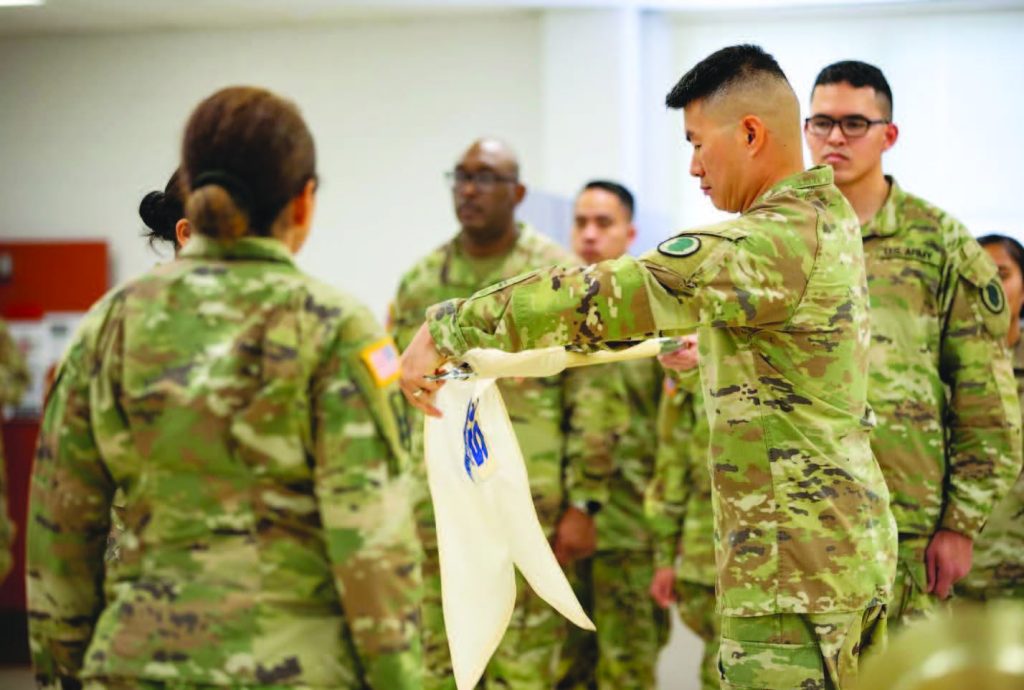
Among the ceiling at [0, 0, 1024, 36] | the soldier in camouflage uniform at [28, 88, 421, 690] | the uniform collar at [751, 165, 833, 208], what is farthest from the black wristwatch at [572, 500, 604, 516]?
the ceiling at [0, 0, 1024, 36]

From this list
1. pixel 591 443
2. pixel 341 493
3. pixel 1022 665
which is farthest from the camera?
pixel 591 443

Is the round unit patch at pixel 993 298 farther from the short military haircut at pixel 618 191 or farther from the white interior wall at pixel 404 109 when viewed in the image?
the white interior wall at pixel 404 109

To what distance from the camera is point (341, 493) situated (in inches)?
68.7

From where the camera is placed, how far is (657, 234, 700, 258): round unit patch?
2.04 m

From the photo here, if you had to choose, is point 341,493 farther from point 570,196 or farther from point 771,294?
point 570,196

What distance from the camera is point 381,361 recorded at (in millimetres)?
1794

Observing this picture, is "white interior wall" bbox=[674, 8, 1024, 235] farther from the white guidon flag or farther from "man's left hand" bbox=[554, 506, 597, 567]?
the white guidon flag

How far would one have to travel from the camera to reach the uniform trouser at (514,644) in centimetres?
386

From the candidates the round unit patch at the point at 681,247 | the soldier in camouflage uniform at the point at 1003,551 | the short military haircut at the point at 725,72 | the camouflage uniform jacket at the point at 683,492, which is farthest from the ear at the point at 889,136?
the round unit patch at the point at 681,247

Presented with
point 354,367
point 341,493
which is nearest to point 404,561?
point 341,493

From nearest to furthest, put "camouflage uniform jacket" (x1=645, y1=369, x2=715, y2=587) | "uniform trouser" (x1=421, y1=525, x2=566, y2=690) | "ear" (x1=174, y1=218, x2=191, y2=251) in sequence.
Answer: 1. "ear" (x1=174, y1=218, x2=191, y2=251)
2. "uniform trouser" (x1=421, y1=525, x2=566, y2=690)
3. "camouflage uniform jacket" (x1=645, y1=369, x2=715, y2=587)

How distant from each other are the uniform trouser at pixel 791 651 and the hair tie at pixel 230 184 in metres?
1.14

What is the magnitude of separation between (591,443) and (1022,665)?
302cm

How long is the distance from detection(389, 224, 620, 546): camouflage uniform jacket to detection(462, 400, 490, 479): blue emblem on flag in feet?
4.64
